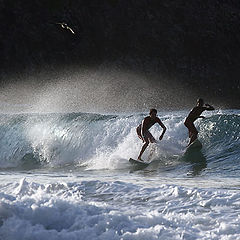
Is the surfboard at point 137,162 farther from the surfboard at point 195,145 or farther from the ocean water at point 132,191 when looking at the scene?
the surfboard at point 195,145

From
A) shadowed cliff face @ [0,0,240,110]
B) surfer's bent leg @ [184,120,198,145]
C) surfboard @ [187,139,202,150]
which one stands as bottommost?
surfboard @ [187,139,202,150]

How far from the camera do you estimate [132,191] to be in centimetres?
860

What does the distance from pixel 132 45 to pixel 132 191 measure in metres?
64.6

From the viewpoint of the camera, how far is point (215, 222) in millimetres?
6742

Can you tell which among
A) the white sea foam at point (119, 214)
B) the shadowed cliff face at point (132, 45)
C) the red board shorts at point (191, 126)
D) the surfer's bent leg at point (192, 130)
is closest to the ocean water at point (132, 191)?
the white sea foam at point (119, 214)

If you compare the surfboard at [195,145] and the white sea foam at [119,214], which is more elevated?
the surfboard at [195,145]

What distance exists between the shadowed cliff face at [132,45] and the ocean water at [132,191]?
46.2 meters

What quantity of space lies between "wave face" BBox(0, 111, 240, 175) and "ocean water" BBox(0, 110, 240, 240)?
3 centimetres

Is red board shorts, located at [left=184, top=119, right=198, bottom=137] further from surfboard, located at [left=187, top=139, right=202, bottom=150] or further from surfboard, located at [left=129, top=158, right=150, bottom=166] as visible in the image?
surfboard, located at [left=129, top=158, right=150, bottom=166]

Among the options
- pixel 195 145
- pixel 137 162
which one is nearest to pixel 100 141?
pixel 137 162

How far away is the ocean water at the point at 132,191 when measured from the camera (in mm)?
6555

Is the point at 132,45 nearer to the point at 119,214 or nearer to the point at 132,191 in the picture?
the point at 132,191

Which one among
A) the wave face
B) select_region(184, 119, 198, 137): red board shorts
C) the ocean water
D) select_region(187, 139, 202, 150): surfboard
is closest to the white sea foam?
the ocean water

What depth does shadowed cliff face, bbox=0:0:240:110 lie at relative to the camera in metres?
67.6
